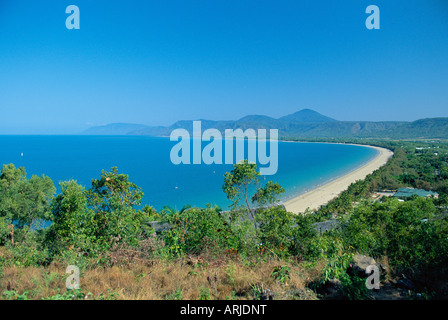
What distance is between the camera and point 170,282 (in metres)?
4.57

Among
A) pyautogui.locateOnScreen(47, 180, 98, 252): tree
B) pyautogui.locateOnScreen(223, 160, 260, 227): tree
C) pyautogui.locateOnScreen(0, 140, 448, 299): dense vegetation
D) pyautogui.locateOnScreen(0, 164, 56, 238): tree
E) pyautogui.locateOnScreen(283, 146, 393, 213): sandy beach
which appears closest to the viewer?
pyautogui.locateOnScreen(0, 140, 448, 299): dense vegetation

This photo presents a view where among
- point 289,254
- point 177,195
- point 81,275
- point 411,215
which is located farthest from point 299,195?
point 81,275

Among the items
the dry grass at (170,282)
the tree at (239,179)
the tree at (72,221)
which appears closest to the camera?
the dry grass at (170,282)

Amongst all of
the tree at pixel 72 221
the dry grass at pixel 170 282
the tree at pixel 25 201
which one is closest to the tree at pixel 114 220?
the tree at pixel 72 221

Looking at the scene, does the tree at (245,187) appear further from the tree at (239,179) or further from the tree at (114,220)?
the tree at (114,220)

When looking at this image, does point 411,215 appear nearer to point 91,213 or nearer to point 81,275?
point 81,275

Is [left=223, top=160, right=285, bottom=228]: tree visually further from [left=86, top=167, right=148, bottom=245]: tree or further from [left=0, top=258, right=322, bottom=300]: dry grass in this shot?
[left=0, top=258, right=322, bottom=300]: dry grass

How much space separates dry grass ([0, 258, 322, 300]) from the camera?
4082 mm

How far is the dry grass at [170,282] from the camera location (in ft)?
13.4

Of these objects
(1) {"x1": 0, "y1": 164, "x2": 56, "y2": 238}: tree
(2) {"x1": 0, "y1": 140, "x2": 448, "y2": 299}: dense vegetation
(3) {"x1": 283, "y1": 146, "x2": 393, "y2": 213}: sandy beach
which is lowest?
(3) {"x1": 283, "y1": 146, "x2": 393, "y2": 213}: sandy beach

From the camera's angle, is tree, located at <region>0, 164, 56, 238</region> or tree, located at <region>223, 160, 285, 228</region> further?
tree, located at <region>0, 164, 56, 238</region>

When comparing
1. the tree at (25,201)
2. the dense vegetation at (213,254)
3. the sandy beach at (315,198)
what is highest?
the dense vegetation at (213,254)

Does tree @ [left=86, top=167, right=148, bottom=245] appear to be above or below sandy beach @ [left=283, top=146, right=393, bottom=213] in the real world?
above

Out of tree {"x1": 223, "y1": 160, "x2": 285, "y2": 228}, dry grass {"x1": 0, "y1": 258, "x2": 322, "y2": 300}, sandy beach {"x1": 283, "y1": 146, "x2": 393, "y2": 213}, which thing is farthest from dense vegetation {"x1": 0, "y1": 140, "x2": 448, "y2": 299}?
sandy beach {"x1": 283, "y1": 146, "x2": 393, "y2": 213}
